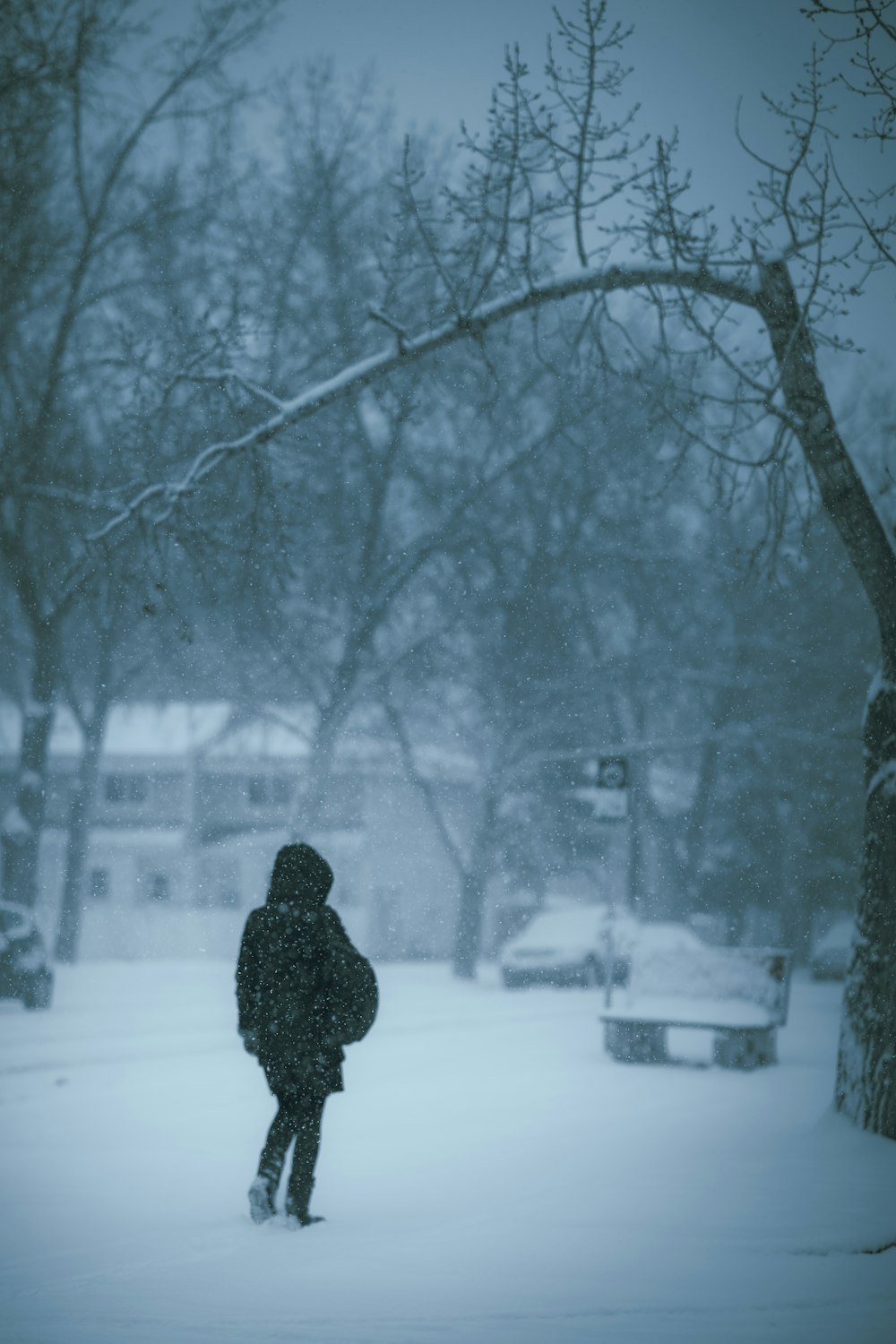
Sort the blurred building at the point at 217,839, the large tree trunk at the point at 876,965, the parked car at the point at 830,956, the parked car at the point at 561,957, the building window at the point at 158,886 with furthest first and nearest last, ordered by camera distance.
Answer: the building window at the point at 158,886 → the blurred building at the point at 217,839 → the parked car at the point at 830,956 → the parked car at the point at 561,957 → the large tree trunk at the point at 876,965

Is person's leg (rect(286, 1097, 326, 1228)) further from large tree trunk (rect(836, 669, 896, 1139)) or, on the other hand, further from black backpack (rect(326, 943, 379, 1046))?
large tree trunk (rect(836, 669, 896, 1139))

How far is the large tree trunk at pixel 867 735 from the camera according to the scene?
841cm

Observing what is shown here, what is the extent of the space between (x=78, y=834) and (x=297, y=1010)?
965 inches

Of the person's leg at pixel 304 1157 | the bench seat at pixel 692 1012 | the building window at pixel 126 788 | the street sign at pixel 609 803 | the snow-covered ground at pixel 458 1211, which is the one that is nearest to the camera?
the snow-covered ground at pixel 458 1211

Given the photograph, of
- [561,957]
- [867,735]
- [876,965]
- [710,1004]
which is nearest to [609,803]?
[710,1004]

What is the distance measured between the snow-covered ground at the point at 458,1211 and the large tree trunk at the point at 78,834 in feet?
51.7

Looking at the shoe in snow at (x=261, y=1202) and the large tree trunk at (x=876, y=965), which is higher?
the large tree trunk at (x=876, y=965)

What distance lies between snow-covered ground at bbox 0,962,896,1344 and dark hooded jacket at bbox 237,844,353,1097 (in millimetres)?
705

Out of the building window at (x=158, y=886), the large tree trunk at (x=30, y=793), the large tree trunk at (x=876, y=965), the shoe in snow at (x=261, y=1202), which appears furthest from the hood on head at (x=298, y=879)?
the building window at (x=158, y=886)

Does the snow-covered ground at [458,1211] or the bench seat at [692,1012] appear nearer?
the snow-covered ground at [458,1211]

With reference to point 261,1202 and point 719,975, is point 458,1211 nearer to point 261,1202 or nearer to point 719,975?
point 261,1202

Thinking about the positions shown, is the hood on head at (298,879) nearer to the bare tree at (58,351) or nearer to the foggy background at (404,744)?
the foggy background at (404,744)

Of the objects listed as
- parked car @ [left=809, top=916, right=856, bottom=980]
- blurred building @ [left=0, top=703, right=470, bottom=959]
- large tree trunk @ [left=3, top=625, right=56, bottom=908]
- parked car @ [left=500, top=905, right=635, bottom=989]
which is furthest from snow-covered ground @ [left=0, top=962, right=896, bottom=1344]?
blurred building @ [left=0, top=703, right=470, bottom=959]

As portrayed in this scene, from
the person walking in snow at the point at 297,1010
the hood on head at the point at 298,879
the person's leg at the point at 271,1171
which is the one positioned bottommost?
the person's leg at the point at 271,1171
